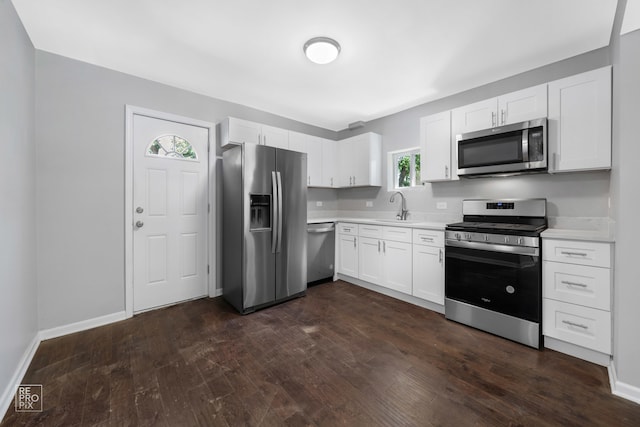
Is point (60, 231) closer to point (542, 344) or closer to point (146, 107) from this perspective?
point (146, 107)

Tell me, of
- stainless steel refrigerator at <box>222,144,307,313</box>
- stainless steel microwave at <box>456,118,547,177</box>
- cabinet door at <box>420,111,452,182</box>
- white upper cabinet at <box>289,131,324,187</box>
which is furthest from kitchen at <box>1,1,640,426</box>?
white upper cabinet at <box>289,131,324,187</box>

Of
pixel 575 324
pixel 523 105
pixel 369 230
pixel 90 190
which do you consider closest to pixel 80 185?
pixel 90 190

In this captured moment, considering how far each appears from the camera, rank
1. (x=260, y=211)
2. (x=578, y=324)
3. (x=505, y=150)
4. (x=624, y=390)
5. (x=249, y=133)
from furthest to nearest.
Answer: (x=249, y=133) < (x=260, y=211) < (x=505, y=150) < (x=578, y=324) < (x=624, y=390)

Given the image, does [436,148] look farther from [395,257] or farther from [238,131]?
[238,131]

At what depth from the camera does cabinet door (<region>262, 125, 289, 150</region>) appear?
361cm

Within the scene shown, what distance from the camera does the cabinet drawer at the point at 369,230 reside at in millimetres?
3484

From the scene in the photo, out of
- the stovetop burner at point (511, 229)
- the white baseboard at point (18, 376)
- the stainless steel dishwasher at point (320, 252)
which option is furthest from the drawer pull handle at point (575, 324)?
the white baseboard at point (18, 376)

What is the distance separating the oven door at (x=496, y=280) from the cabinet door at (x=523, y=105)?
132 cm

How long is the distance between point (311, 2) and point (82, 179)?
260cm

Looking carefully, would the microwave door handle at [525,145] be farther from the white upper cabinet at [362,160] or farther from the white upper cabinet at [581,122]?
the white upper cabinet at [362,160]

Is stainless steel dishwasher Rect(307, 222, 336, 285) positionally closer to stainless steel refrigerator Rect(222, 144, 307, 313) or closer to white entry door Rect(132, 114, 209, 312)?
stainless steel refrigerator Rect(222, 144, 307, 313)

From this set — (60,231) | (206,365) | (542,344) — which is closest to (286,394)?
(206,365)

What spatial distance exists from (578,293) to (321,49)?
114 inches

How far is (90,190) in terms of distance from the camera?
2547 millimetres
